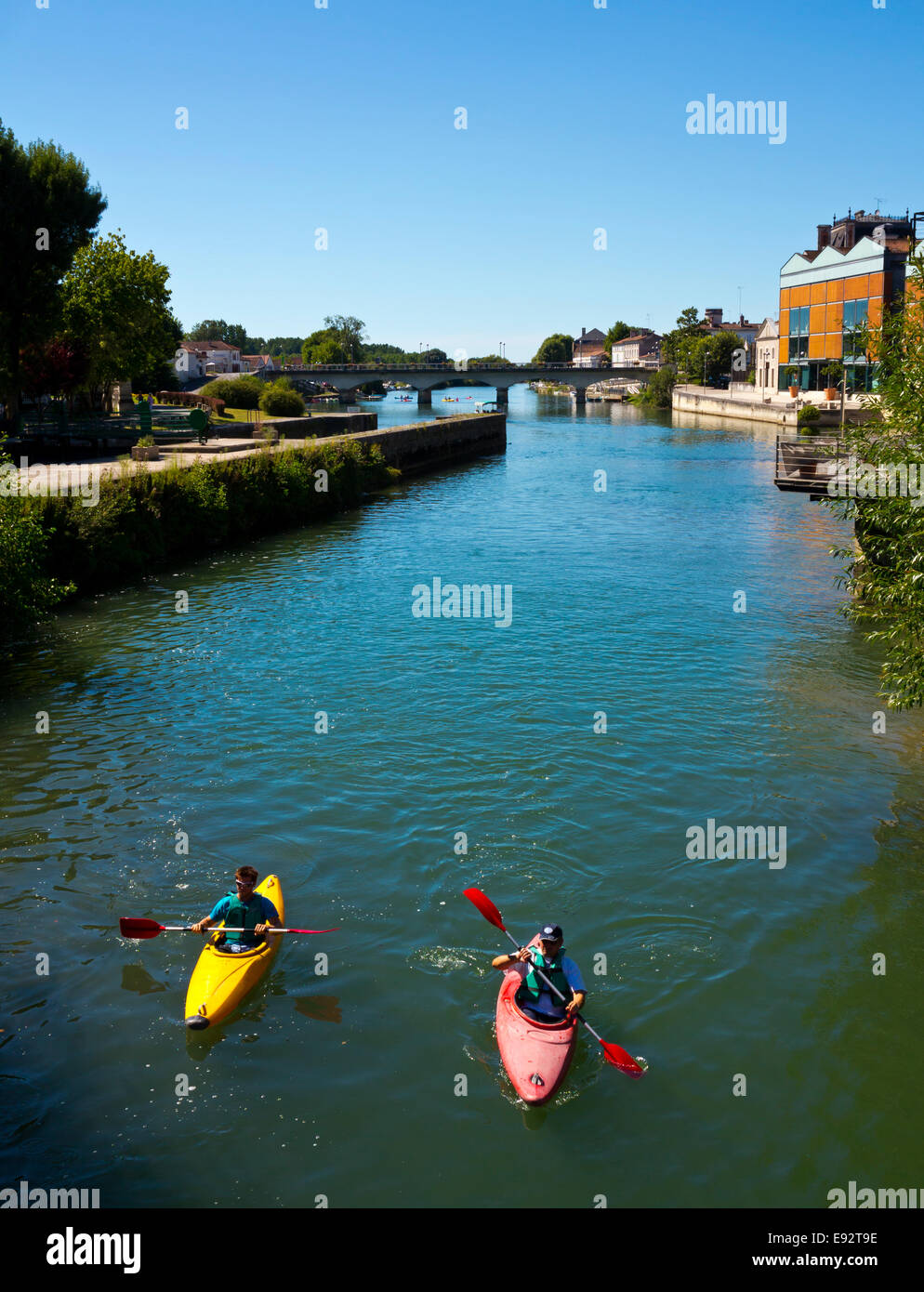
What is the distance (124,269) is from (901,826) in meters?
50.8

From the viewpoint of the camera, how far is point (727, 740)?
18.5 m

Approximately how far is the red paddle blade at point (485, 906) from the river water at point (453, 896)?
0.54 metres

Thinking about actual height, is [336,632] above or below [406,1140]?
above

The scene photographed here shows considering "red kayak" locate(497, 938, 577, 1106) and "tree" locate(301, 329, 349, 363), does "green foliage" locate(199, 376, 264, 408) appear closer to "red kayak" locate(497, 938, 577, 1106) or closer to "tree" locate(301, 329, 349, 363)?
"red kayak" locate(497, 938, 577, 1106)

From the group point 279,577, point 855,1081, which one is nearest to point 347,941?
point 855,1081

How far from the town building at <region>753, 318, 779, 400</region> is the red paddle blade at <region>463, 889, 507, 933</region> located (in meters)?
94.8

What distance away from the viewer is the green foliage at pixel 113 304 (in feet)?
174

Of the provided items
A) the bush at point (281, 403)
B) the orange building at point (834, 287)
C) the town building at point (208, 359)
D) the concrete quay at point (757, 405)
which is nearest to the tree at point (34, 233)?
the bush at point (281, 403)

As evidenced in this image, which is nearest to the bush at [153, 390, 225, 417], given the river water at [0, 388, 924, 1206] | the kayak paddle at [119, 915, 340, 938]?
the river water at [0, 388, 924, 1206]

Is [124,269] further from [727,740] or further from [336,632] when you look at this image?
[727,740]

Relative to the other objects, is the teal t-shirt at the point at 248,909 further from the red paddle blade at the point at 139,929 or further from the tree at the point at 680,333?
the tree at the point at 680,333

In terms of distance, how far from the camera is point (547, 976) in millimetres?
10289

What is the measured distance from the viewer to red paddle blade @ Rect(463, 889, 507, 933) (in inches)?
467

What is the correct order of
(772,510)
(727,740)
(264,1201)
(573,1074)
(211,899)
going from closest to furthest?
(264,1201)
(573,1074)
(211,899)
(727,740)
(772,510)
